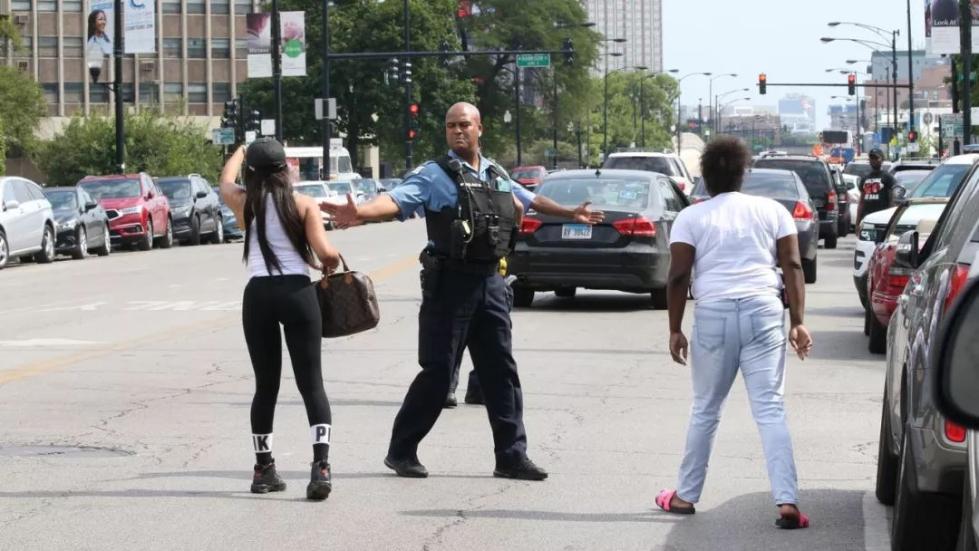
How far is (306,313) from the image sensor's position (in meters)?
8.23

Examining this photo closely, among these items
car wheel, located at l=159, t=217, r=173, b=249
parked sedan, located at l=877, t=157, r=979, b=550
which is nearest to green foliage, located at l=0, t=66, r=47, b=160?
car wheel, located at l=159, t=217, r=173, b=249

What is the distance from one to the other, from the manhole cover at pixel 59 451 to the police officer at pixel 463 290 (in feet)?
5.67

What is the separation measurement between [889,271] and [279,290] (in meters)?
6.71

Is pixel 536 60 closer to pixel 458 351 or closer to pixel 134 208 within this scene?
pixel 134 208

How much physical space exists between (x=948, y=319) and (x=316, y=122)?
90359mm


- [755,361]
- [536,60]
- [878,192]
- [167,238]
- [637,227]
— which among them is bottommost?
[167,238]

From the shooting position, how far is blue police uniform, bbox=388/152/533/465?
862 centimetres

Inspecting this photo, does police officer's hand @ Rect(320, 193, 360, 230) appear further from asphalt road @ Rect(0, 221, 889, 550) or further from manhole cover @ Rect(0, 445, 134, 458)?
manhole cover @ Rect(0, 445, 134, 458)

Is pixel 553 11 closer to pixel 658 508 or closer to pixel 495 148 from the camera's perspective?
pixel 495 148

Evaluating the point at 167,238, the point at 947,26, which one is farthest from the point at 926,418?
the point at 947,26

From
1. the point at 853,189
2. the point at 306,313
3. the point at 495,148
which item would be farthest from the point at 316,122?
the point at 306,313

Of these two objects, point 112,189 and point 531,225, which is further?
point 112,189

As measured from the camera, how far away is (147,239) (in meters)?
39.2

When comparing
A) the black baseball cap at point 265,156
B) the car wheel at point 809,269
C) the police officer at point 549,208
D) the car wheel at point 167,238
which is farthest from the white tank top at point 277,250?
the car wheel at point 167,238
